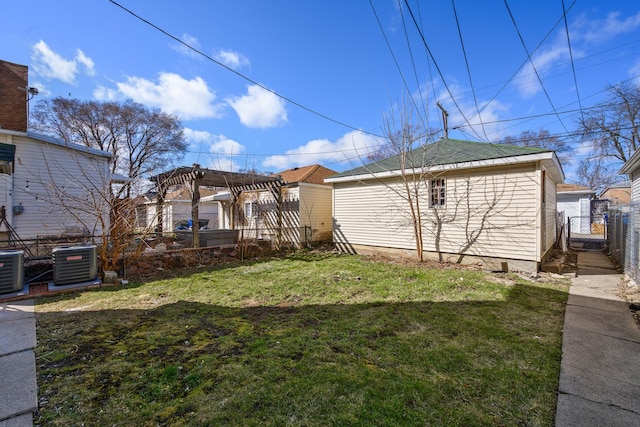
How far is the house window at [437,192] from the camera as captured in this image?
26.6ft

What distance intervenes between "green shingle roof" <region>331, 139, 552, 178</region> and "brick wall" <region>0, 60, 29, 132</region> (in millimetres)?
10591

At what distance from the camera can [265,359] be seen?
2.78 meters

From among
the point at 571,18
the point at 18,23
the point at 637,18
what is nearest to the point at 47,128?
the point at 18,23

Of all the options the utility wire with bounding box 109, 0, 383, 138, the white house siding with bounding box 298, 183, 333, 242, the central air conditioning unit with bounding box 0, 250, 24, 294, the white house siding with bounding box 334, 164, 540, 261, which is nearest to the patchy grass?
the central air conditioning unit with bounding box 0, 250, 24, 294

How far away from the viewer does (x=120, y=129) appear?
18547mm

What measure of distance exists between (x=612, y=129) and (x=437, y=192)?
18.8 m

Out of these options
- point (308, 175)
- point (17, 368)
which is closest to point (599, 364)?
point (17, 368)

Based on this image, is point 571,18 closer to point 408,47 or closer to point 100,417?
point 408,47

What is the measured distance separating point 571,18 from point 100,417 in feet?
31.3

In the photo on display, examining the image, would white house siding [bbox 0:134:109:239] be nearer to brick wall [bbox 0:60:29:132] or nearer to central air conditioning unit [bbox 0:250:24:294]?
brick wall [bbox 0:60:29:132]

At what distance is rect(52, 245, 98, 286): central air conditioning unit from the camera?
17.6ft

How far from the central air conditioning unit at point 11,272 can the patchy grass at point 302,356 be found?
2.85 feet


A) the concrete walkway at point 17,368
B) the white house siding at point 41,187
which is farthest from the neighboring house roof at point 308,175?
the concrete walkway at point 17,368

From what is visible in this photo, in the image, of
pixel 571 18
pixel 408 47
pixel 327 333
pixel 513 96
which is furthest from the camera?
pixel 513 96
